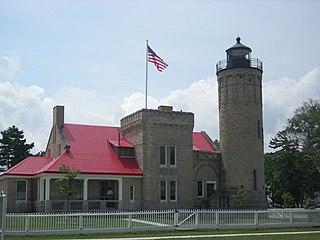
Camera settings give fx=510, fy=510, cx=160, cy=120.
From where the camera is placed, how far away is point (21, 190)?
1668 inches

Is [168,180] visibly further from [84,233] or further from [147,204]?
[84,233]

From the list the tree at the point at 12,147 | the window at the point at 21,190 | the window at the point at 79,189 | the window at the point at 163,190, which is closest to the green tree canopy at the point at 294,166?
the window at the point at 163,190

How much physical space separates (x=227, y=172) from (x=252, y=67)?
9.66m

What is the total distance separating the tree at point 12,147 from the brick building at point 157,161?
24.0 meters

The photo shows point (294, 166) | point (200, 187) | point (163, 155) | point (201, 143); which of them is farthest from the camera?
point (294, 166)

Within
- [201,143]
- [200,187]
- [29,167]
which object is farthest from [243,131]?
[29,167]

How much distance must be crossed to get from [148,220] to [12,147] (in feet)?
155

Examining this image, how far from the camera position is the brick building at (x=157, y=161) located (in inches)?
1630

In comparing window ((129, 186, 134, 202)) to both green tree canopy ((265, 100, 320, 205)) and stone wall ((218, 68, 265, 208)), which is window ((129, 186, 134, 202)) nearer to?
stone wall ((218, 68, 265, 208))

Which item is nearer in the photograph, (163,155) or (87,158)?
(87,158)

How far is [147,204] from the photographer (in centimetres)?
4166

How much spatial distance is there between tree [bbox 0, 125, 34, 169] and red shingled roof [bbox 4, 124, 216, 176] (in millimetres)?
26082

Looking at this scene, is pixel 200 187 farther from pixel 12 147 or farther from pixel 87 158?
pixel 12 147

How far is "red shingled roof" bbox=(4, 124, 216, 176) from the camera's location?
135 feet
